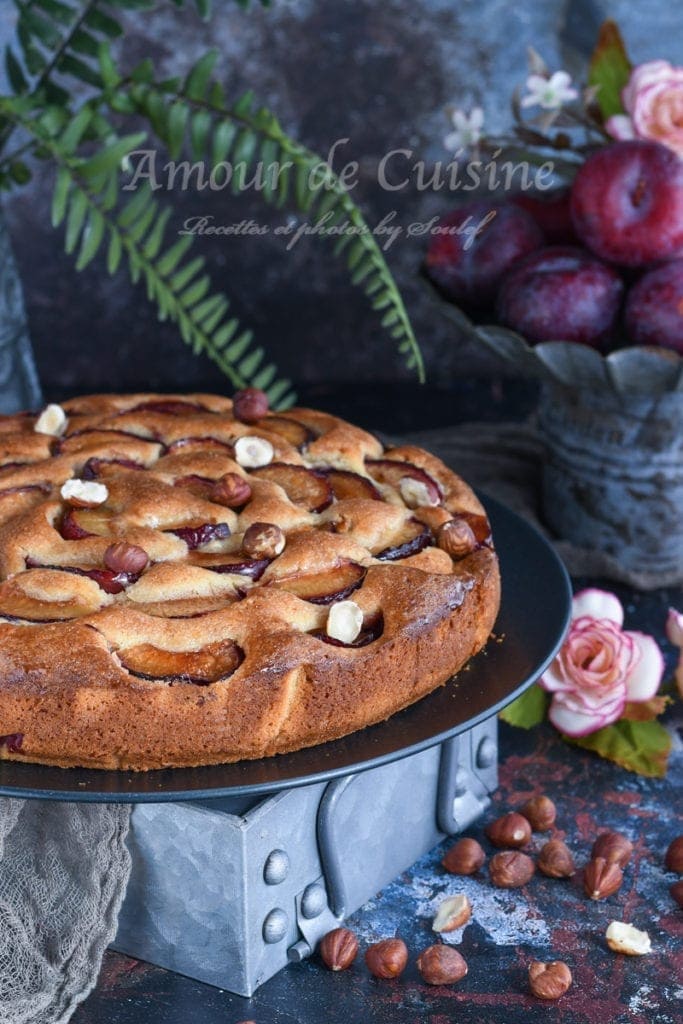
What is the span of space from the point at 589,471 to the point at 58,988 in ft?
3.72

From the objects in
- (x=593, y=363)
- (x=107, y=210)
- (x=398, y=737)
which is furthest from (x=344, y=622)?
(x=107, y=210)

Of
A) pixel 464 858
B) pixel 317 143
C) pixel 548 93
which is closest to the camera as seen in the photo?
pixel 464 858

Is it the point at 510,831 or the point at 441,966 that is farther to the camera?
the point at 510,831

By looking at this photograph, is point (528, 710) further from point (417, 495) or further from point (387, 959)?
point (387, 959)

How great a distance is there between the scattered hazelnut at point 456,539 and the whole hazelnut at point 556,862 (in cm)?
34

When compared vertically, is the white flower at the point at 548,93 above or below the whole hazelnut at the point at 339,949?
above

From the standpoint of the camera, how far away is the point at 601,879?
1382 millimetres

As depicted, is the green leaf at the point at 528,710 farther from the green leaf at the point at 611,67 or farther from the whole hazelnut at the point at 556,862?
the green leaf at the point at 611,67

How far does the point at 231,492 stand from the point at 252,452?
135 mm

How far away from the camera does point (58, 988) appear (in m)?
1.22

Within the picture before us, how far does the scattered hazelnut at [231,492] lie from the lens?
4.75 feet

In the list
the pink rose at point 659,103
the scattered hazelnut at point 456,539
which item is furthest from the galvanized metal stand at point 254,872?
the pink rose at point 659,103

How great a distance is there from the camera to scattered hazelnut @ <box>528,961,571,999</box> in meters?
1.23

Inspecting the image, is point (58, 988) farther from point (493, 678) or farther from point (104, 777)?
point (493, 678)
